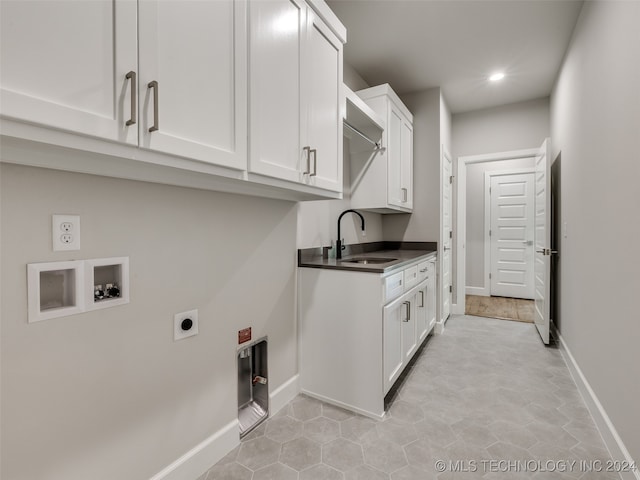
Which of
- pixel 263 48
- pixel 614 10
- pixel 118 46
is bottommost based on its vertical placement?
pixel 118 46

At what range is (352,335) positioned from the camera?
6.34 ft

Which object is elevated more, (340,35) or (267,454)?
(340,35)

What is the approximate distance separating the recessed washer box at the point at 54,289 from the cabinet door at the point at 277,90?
0.70 m

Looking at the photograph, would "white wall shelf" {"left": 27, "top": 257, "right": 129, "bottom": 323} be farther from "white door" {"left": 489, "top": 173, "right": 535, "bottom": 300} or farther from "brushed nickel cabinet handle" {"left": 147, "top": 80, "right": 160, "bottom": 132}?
"white door" {"left": 489, "top": 173, "right": 535, "bottom": 300}

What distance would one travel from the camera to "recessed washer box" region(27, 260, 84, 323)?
95 centimetres

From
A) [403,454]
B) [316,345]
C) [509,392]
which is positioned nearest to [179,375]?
[316,345]

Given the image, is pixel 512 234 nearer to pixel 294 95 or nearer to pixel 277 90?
pixel 294 95

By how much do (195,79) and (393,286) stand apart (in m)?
1.57

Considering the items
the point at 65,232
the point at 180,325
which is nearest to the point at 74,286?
the point at 65,232

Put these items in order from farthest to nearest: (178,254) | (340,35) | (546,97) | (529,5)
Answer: (546,97)
(529,5)
(340,35)
(178,254)

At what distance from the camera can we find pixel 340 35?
73.2 inches

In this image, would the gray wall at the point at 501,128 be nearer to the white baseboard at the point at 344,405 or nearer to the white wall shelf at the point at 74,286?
the white baseboard at the point at 344,405

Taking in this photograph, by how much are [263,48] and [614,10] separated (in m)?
1.82

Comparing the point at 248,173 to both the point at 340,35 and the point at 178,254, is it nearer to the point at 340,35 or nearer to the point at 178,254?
the point at 178,254
